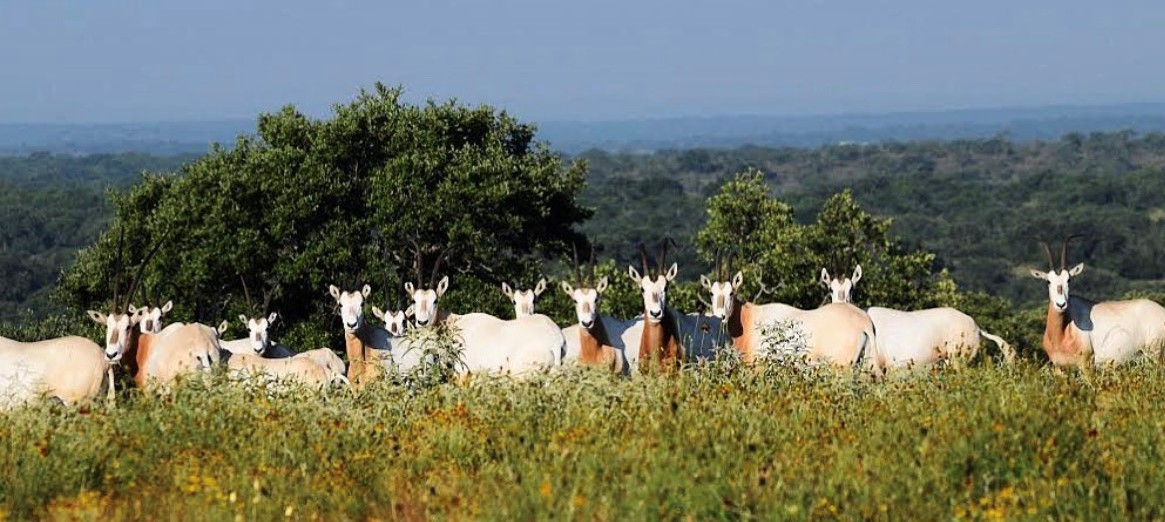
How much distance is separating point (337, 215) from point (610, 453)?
22563 mm

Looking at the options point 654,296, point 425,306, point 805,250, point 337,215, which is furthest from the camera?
point 805,250

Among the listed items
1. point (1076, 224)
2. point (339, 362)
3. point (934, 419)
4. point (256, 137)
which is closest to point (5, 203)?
point (1076, 224)

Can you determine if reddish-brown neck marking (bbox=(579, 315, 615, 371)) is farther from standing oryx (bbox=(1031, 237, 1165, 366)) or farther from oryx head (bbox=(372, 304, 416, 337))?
standing oryx (bbox=(1031, 237, 1165, 366))

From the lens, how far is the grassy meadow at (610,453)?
8758 mm

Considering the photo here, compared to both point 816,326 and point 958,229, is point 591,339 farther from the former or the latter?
point 958,229

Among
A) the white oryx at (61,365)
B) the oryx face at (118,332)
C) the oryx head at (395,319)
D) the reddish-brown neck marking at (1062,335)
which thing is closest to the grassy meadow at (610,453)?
the white oryx at (61,365)

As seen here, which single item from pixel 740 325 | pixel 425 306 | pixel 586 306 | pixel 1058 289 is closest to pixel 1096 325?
pixel 1058 289

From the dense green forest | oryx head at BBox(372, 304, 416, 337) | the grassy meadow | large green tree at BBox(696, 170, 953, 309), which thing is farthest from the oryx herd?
the dense green forest

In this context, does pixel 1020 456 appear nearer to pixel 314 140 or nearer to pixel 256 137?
pixel 314 140

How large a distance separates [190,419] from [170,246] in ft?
67.2

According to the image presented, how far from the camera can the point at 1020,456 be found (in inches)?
371

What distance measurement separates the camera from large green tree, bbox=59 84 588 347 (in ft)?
100

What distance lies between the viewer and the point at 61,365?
18.3 m

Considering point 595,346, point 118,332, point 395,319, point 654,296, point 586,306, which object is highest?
point 654,296
